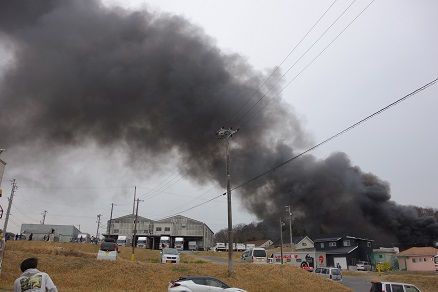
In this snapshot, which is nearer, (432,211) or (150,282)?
(150,282)

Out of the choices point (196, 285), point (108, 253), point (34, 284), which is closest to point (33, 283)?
point (34, 284)

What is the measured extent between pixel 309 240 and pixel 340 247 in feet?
27.9

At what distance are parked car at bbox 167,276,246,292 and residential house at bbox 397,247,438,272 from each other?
51497 millimetres

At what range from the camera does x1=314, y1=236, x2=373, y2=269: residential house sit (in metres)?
67.4

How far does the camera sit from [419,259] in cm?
6072

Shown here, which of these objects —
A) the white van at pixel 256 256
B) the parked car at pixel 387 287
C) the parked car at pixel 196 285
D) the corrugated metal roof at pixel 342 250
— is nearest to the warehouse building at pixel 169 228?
the corrugated metal roof at pixel 342 250

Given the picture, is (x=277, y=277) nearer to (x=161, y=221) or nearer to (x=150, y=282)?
(x=150, y=282)

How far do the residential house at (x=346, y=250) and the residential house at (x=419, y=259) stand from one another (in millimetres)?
7271

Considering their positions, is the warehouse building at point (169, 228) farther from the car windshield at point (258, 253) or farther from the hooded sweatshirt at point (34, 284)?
the hooded sweatshirt at point (34, 284)

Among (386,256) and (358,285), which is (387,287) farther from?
(386,256)

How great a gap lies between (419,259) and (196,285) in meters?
55.1

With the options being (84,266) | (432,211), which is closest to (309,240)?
(432,211)

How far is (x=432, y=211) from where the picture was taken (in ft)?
312

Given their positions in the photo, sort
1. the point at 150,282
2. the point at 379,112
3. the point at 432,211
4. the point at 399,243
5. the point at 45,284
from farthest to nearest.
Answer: the point at 432,211, the point at 399,243, the point at 150,282, the point at 379,112, the point at 45,284
